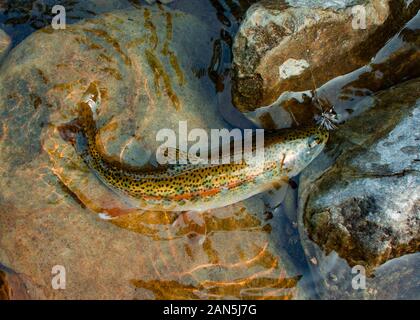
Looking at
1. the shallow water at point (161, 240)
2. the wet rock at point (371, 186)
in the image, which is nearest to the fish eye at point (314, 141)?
the wet rock at point (371, 186)

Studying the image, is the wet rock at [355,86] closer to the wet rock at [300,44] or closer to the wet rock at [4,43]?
the wet rock at [300,44]

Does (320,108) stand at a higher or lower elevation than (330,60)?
lower

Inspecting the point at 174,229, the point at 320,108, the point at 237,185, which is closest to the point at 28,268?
the point at 174,229

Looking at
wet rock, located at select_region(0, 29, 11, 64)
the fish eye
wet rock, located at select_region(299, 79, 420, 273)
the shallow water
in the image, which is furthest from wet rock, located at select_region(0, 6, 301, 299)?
the fish eye

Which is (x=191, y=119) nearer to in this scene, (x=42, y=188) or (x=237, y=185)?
(x=237, y=185)

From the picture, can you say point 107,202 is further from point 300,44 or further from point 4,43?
point 300,44
